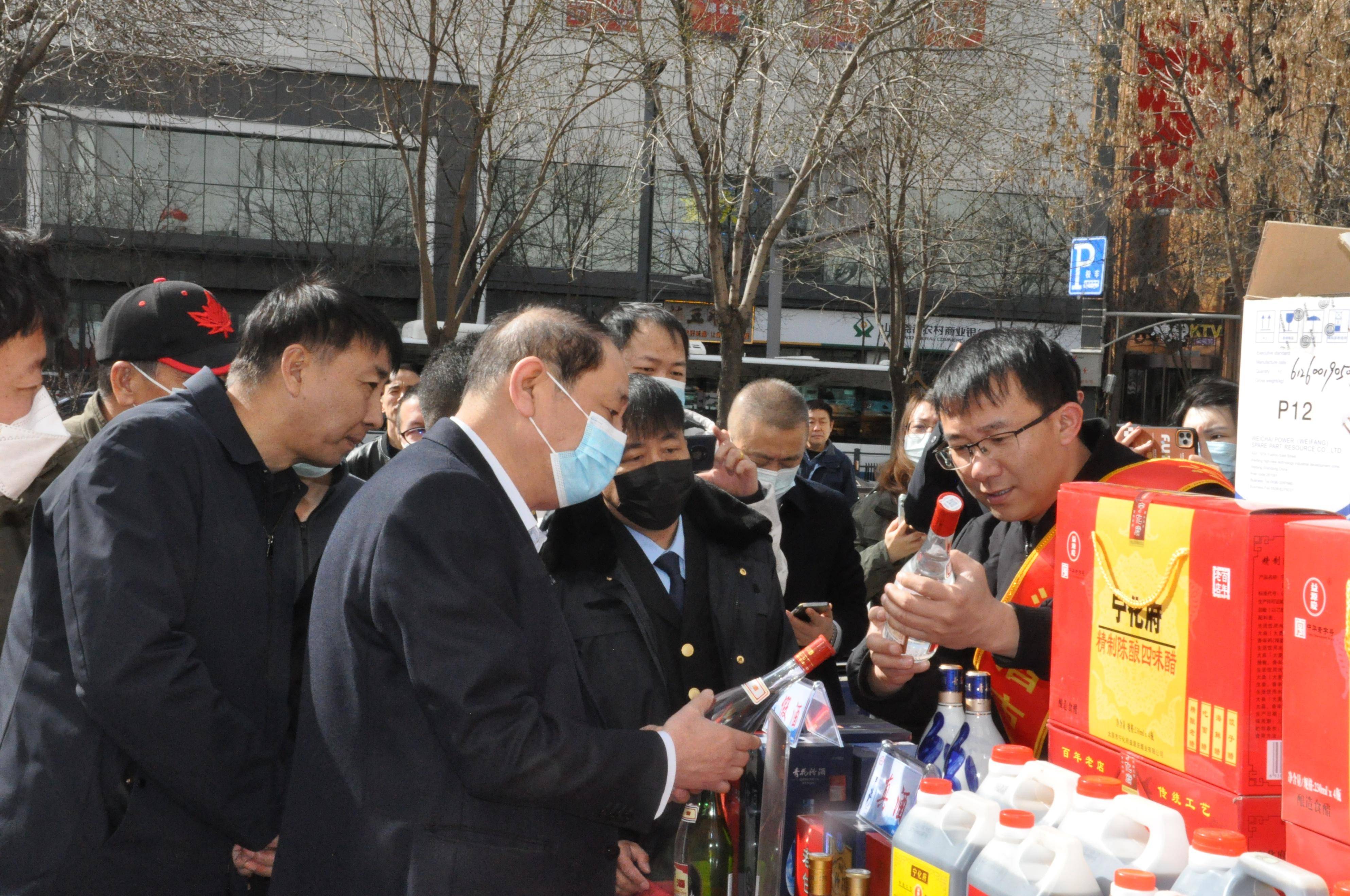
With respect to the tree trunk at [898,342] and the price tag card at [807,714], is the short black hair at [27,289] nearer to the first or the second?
the price tag card at [807,714]

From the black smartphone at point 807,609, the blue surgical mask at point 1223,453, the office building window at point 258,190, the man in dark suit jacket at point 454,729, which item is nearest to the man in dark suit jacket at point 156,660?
the man in dark suit jacket at point 454,729

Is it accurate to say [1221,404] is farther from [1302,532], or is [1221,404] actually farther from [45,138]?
[45,138]

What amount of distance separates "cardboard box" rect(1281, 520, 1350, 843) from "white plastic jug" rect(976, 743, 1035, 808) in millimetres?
380

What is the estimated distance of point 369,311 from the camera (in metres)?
2.72

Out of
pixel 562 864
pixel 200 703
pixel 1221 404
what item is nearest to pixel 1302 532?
pixel 562 864

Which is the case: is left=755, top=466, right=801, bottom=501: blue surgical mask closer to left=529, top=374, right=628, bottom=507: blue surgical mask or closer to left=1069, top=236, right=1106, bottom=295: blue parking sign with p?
left=529, top=374, right=628, bottom=507: blue surgical mask

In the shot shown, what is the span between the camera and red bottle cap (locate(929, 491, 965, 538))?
6.63ft

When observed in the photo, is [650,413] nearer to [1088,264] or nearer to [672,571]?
[672,571]

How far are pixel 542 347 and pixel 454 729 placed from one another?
0.76m

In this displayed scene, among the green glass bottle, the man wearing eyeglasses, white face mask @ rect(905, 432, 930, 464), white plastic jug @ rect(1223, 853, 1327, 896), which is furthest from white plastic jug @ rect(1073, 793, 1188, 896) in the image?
white face mask @ rect(905, 432, 930, 464)

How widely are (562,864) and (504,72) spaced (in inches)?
366

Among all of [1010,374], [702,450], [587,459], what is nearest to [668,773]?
[587,459]

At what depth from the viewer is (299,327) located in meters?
2.58

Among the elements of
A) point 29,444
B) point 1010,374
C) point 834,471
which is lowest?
point 834,471
